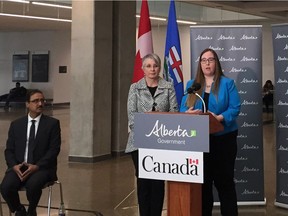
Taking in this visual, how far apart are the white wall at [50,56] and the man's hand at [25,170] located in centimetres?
1925

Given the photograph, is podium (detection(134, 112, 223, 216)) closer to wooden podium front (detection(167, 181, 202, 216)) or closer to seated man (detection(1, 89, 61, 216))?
wooden podium front (detection(167, 181, 202, 216))

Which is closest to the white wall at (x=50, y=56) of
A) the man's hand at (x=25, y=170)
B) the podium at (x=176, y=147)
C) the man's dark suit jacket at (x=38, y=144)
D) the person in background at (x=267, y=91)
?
the person in background at (x=267, y=91)

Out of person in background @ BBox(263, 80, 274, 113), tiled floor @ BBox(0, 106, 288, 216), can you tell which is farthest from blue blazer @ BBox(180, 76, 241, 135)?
person in background @ BBox(263, 80, 274, 113)

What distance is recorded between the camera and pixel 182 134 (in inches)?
143

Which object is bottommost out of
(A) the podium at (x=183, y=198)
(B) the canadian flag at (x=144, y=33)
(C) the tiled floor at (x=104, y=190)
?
(C) the tiled floor at (x=104, y=190)

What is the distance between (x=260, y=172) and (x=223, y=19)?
11288mm

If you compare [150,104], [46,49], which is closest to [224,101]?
[150,104]

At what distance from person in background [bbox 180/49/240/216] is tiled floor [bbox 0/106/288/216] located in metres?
0.99

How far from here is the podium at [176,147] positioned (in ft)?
11.8

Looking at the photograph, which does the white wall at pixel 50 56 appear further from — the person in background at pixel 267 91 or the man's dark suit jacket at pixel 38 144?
the man's dark suit jacket at pixel 38 144

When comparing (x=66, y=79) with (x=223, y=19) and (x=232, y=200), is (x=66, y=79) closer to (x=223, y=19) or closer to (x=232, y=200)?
(x=223, y=19)

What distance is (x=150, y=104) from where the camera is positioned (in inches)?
174

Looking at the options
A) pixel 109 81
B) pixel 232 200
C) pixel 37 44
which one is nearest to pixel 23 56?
pixel 37 44

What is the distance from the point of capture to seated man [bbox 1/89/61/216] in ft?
14.9
